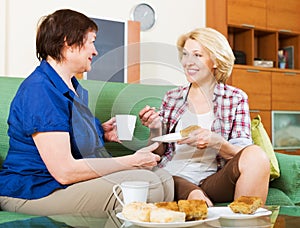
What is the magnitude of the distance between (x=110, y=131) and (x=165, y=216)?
0.87m

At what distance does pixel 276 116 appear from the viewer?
4926 mm

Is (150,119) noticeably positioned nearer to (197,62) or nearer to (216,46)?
(197,62)

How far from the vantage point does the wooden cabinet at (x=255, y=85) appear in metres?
4.68

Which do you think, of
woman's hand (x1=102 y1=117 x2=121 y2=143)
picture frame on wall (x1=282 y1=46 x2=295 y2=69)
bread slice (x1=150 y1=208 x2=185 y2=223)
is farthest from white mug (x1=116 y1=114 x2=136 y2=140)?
picture frame on wall (x1=282 y1=46 x2=295 y2=69)

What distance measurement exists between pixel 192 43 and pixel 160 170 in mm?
688

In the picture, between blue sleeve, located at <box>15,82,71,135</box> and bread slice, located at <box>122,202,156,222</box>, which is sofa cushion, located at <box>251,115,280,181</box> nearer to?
blue sleeve, located at <box>15,82,71,135</box>

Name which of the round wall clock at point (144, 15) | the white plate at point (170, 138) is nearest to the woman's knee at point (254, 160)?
the white plate at point (170, 138)

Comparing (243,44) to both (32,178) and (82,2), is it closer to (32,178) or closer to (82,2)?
(82,2)

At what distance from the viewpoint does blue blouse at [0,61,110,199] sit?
1.49 meters

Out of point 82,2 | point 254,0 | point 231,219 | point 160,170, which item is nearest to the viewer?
point 231,219

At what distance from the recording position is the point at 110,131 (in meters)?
1.91

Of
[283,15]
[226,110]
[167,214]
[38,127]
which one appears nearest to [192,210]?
[167,214]

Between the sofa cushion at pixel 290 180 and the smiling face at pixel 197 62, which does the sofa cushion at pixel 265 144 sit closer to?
the sofa cushion at pixel 290 180

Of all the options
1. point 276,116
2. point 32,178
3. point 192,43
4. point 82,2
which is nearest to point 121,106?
point 192,43
